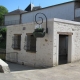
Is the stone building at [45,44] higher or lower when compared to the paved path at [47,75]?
higher

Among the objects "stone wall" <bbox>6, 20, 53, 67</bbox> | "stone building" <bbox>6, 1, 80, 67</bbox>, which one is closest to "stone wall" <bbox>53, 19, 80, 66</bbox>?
"stone building" <bbox>6, 1, 80, 67</bbox>

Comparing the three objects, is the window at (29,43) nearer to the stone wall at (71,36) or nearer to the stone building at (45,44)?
the stone building at (45,44)

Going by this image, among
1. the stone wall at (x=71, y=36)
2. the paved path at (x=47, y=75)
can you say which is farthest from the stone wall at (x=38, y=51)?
the paved path at (x=47, y=75)

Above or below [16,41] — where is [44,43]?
below

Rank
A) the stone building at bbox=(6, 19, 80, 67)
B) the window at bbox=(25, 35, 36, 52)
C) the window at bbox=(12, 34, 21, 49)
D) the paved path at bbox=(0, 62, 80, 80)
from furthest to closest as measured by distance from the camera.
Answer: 1. the window at bbox=(12, 34, 21, 49)
2. the window at bbox=(25, 35, 36, 52)
3. the stone building at bbox=(6, 19, 80, 67)
4. the paved path at bbox=(0, 62, 80, 80)

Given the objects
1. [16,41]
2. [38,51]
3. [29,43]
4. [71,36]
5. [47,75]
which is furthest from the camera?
[16,41]

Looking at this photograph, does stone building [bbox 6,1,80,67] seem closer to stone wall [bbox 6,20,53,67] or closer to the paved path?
stone wall [bbox 6,20,53,67]

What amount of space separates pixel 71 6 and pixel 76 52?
993cm

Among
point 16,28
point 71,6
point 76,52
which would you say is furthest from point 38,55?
point 71,6

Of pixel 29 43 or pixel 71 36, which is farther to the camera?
pixel 29 43

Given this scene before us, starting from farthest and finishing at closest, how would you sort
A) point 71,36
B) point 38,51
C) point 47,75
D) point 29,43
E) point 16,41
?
point 16,41, point 29,43, point 71,36, point 38,51, point 47,75

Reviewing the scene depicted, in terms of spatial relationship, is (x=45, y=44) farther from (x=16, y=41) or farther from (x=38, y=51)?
(x=16, y=41)

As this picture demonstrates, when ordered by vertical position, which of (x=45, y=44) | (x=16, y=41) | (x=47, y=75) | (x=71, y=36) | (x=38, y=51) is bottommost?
(x=47, y=75)

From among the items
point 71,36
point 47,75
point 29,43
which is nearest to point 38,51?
point 29,43
